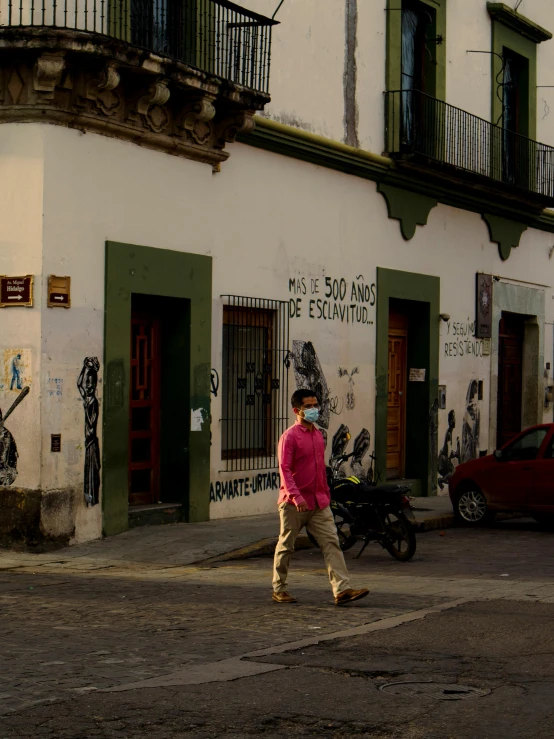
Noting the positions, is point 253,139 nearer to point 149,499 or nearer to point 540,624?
point 149,499

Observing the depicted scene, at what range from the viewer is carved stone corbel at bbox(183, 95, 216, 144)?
1395cm

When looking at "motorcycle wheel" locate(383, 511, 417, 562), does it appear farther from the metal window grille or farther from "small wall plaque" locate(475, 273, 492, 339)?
"small wall plaque" locate(475, 273, 492, 339)

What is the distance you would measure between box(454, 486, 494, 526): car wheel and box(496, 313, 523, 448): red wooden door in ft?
19.3

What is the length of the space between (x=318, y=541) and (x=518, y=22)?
1468cm

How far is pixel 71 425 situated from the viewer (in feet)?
41.8

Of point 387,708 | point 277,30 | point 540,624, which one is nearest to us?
point 387,708

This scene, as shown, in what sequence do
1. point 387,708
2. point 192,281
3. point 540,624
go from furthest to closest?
point 192,281 → point 540,624 → point 387,708

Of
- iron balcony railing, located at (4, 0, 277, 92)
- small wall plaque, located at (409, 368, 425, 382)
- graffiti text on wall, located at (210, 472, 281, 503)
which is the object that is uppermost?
iron balcony railing, located at (4, 0, 277, 92)

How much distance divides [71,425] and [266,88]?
16.6 ft

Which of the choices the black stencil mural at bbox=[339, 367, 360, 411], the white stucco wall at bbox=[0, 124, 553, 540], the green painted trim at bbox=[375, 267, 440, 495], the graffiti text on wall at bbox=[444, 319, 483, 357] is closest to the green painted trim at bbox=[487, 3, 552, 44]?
the white stucco wall at bbox=[0, 124, 553, 540]

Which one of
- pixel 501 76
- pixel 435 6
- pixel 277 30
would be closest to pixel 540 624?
pixel 277 30

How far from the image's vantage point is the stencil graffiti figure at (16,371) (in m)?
12.5

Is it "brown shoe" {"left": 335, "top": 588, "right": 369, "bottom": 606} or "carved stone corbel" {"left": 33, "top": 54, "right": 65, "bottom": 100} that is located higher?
"carved stone corbel" {"left": 33, "top": 54, "right": 65, "bottom": 100}

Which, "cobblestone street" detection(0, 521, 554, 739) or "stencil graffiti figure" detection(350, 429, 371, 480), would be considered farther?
"stencil graffiti figure" detection(350, 429, 371, 480)
